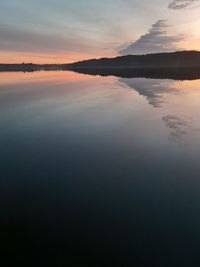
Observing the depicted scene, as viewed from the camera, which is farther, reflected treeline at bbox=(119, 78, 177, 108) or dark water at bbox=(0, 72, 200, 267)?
reflected treeline at bbox=(119, 78, 177, 108)

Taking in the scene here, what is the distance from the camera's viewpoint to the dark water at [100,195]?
648 centimetres

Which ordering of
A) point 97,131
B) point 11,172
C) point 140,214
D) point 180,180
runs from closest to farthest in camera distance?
point 140,214 → point 180,180 → point 11,172 → point 97,131

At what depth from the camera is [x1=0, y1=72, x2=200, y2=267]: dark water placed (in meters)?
6.48

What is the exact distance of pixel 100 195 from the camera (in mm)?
8969

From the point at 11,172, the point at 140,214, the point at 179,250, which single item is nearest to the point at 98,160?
the point at 11,172

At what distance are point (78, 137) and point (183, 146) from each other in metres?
5.13

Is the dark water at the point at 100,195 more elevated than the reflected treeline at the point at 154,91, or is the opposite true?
the dark water at the point at 100,195

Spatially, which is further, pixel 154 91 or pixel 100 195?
pixel 154 91

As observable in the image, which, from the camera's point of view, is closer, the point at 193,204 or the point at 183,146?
the point at 193,204

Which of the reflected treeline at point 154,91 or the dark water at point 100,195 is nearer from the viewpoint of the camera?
the dark water at point 100,195

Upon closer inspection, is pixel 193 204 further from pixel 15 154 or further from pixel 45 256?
pixel 15 154

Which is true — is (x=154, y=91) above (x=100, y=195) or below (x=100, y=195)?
below

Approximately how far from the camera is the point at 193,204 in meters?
8.37

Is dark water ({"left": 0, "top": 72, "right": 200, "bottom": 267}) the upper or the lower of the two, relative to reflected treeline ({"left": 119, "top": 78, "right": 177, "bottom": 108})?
upper
